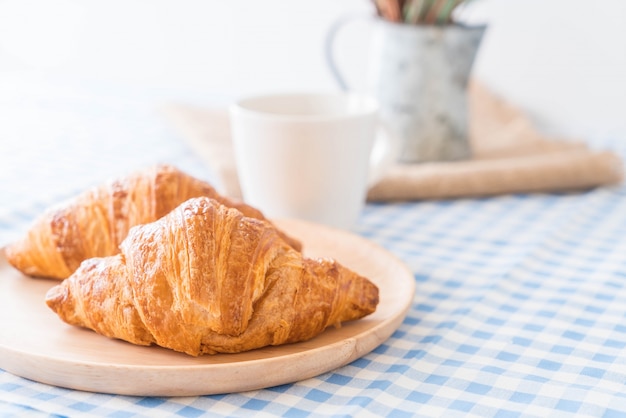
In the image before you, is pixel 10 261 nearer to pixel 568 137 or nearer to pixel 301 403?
pixel 301 403

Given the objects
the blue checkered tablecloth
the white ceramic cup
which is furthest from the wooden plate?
the white ceramic cup

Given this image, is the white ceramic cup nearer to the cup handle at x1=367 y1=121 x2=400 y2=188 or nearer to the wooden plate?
the cup handle at x1=367 y1=121 x2=400 y2=188

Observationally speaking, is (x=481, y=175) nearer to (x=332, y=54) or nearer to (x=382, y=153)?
(x=382, y=153)

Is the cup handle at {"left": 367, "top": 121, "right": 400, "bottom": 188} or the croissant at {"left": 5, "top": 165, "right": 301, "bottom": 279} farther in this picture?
the cup handle at {"left": 367, "top": 121, "right": 400, "bottom": 188}

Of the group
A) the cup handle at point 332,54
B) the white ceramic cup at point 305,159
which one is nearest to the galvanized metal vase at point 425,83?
the cup handle at point 332,54

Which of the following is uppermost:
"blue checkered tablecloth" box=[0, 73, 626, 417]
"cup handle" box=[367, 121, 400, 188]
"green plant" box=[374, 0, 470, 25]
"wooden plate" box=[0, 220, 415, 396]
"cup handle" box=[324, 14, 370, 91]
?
"green plant" box=[374, 0, 470, 25]

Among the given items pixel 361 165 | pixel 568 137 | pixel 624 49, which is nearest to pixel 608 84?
pixel 624 49
